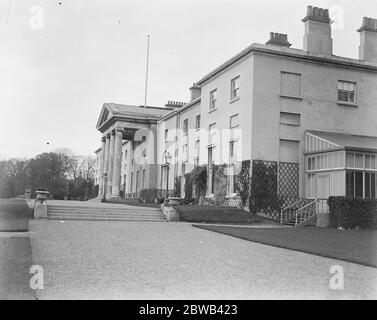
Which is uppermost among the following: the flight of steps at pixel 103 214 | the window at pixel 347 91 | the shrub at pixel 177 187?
the window at pixel 347 91

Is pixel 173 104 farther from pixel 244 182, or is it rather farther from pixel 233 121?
pixel 244 182

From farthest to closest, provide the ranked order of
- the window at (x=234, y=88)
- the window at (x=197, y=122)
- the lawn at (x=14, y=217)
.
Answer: the window at (x=197, y=122)
the window at (x=234, y=88)
the lawn at (x=14, y=217)

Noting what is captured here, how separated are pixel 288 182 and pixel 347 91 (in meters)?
6.38

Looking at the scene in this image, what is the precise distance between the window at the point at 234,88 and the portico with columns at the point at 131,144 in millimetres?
17060

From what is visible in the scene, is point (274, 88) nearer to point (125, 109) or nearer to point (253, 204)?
point (253, 204)

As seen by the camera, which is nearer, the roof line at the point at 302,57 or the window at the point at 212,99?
the roof line at the point at 302,57

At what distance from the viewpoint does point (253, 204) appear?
2297 centimetres

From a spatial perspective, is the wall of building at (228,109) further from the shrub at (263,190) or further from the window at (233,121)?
the shrub at (263,190)

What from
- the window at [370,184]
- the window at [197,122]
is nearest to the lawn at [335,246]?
the window at [370,184]

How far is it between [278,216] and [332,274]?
15.2m

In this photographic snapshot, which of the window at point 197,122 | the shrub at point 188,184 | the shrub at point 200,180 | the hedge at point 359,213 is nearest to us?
the hedge at point 359,213

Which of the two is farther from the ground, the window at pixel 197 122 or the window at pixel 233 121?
the window at pixel 197 122

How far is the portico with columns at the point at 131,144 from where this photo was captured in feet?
140
